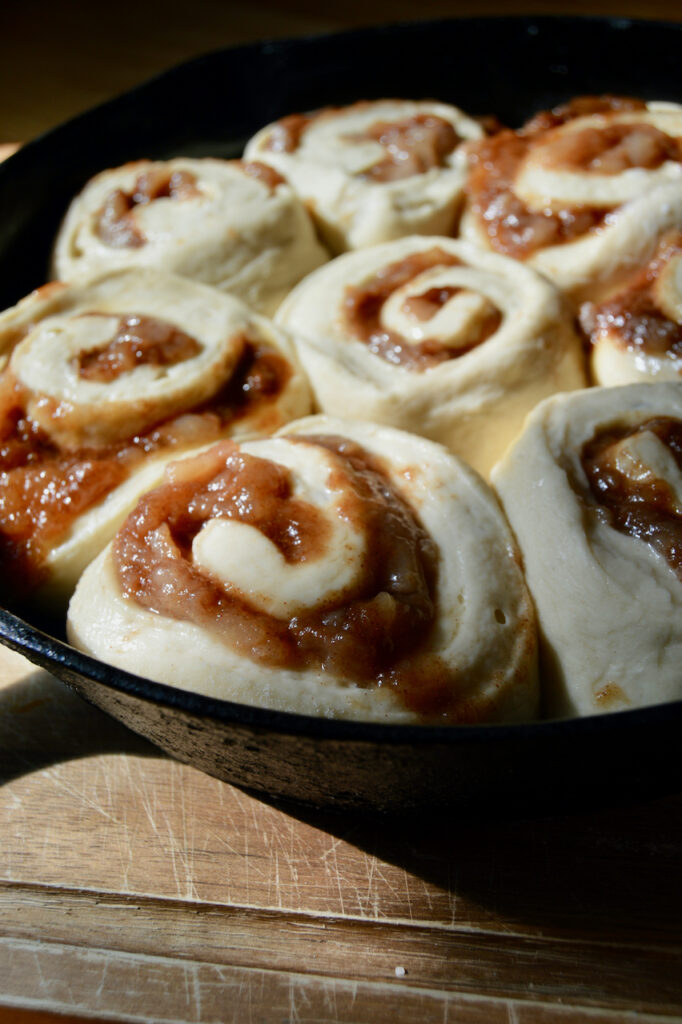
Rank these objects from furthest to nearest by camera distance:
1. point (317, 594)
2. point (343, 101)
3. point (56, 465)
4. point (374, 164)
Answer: point (343, 101)
point (374, 164)
point (56, 465)
point (317, 594)

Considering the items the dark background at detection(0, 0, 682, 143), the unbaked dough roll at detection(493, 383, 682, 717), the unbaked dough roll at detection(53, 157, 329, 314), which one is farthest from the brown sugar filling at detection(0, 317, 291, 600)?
the dark background at detection(0, 0, 682, 143)

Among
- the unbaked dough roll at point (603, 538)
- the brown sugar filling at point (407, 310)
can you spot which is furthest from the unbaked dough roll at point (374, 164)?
the unbaked dough roll at point (603, 538)

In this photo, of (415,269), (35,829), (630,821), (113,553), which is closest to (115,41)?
(415,269)

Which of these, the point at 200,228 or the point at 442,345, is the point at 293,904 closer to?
the point at 442,345

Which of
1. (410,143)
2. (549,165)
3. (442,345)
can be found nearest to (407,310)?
(442,345)

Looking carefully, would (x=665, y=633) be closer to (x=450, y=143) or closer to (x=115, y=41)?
(x=450, y=143)

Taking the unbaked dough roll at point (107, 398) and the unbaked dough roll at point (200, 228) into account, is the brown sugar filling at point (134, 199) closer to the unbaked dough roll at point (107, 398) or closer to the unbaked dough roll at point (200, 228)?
the unbaked dough roll at point (200, 228)

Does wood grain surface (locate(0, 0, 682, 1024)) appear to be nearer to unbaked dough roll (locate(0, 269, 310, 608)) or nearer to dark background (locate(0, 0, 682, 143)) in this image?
unbaked dough roll (locate(0, 269, 310, 608))
